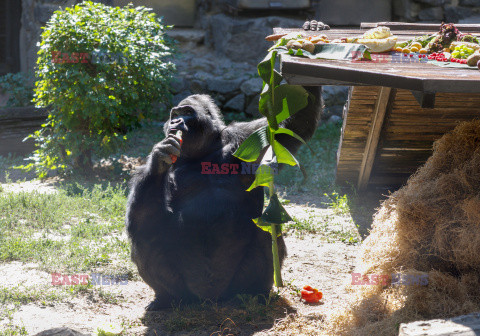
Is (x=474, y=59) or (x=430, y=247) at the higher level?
(x=474, y=59)

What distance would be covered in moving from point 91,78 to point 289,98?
Result: 415 cm

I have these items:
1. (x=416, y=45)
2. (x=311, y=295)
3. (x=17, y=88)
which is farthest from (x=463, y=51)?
(x=17, y=88)

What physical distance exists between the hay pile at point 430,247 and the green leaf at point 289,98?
2.88 ft

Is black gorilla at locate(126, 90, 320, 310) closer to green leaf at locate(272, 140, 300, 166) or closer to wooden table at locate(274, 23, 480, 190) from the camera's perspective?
green leaf at locate(272, 140, 300, 166)

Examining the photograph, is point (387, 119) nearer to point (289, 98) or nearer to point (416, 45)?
point (416, 45)

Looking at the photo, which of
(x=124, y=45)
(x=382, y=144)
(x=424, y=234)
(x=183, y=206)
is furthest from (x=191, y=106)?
(x=124, y=45)

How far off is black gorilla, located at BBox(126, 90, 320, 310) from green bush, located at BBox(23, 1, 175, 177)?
306cm

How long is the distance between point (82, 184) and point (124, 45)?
74.3 inches

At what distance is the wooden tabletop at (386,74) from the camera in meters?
2.41

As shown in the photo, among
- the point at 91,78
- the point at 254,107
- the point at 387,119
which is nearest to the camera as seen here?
the point at 387,119

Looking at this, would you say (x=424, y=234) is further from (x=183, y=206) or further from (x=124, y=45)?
(x=124, y=45)

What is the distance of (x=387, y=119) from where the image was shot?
5.14m

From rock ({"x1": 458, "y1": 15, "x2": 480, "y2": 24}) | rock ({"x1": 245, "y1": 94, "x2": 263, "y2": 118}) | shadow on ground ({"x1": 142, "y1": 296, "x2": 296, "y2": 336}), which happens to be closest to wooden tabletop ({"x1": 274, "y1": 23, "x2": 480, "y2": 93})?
shadow on ground ({"x1": 142, "y1": 296, "x2": 296, "y2": 336})

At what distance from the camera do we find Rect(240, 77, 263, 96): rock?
933 centimetres
